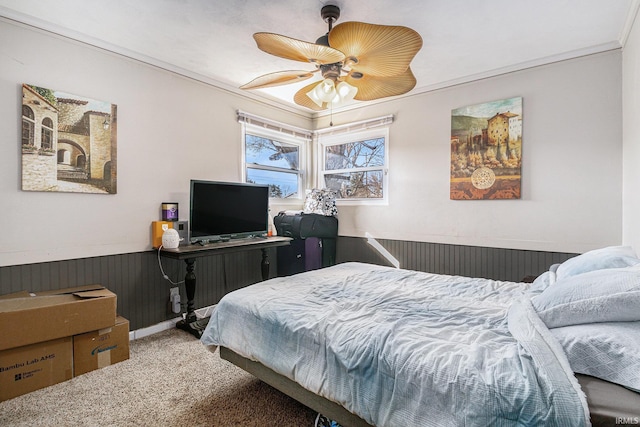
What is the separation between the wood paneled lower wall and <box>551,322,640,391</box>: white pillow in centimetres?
219

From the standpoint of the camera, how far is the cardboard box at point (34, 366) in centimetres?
196

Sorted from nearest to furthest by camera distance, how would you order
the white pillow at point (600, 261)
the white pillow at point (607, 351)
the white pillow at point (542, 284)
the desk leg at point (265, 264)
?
the white pillow at point (607, 351)
the white pillow at point (600, 261)
the white pillow at point (542, 284)
the desk leg at point (265, 264)

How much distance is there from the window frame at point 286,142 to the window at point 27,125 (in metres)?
1.91

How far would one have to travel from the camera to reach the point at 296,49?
1871 millimetres

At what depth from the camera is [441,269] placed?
142 inches

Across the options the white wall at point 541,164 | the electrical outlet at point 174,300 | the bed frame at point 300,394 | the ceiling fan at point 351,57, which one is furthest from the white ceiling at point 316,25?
the bed frame at point 300,394

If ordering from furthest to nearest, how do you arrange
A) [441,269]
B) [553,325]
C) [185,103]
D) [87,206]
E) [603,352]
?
[441,269]
[185,103]
[87,206]
[553,325]
[603,352]

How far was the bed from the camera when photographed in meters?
1.03

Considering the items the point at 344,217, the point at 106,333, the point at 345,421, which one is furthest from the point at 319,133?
the point at 345,421

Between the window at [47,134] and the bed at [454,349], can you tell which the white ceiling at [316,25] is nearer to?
the window at [47,134]

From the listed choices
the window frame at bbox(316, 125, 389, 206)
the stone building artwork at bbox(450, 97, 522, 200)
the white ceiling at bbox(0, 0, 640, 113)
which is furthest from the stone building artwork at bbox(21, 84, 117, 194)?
the stone building artwork at bbox(450, 97, 522, 200)

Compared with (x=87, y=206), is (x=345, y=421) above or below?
below

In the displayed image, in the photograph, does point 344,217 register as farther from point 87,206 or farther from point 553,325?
point 553,325

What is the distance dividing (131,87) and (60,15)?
26.7 inches
